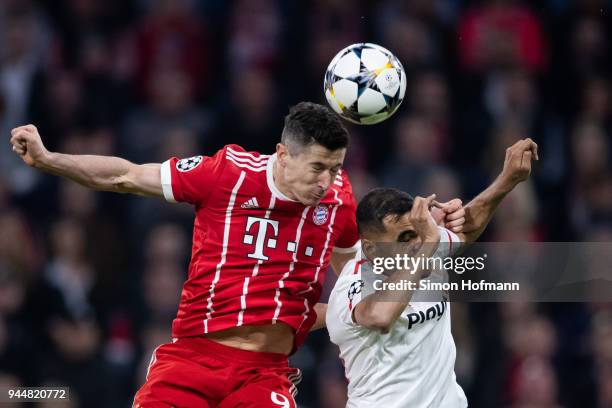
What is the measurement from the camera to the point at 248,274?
5.75m

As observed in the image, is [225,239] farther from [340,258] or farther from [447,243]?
[447,243]

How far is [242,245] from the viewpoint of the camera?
5754 millimetres

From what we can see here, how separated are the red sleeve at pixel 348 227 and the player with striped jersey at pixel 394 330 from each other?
258mm

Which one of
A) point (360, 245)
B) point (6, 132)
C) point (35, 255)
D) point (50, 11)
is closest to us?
point (360, 245)

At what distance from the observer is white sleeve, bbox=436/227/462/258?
5.73 metres

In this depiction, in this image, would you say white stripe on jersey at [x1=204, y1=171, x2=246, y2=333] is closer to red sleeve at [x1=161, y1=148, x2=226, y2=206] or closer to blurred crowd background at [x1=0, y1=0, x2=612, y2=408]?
red sleeve at [x1=161, y1=148, x2=226, y2=206]

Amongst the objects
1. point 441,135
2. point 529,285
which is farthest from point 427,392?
point 441,135

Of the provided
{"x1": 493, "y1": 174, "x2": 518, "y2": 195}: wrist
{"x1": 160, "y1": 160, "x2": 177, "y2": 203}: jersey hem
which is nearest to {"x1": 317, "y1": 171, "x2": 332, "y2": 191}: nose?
{"x1": 160, "y1": 160, "x2": 177, "y2": 203}: jersey hem

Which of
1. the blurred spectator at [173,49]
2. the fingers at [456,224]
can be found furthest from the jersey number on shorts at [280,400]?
the blurred spectator at [173,49]

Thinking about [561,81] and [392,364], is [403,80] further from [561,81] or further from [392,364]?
[561,81]

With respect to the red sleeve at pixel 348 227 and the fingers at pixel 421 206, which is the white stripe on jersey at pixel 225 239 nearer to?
the red sleeve at pixel 348 227

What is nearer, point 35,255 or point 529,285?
point 529,285

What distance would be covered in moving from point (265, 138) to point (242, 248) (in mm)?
3712

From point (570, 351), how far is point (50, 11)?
17.9ft
